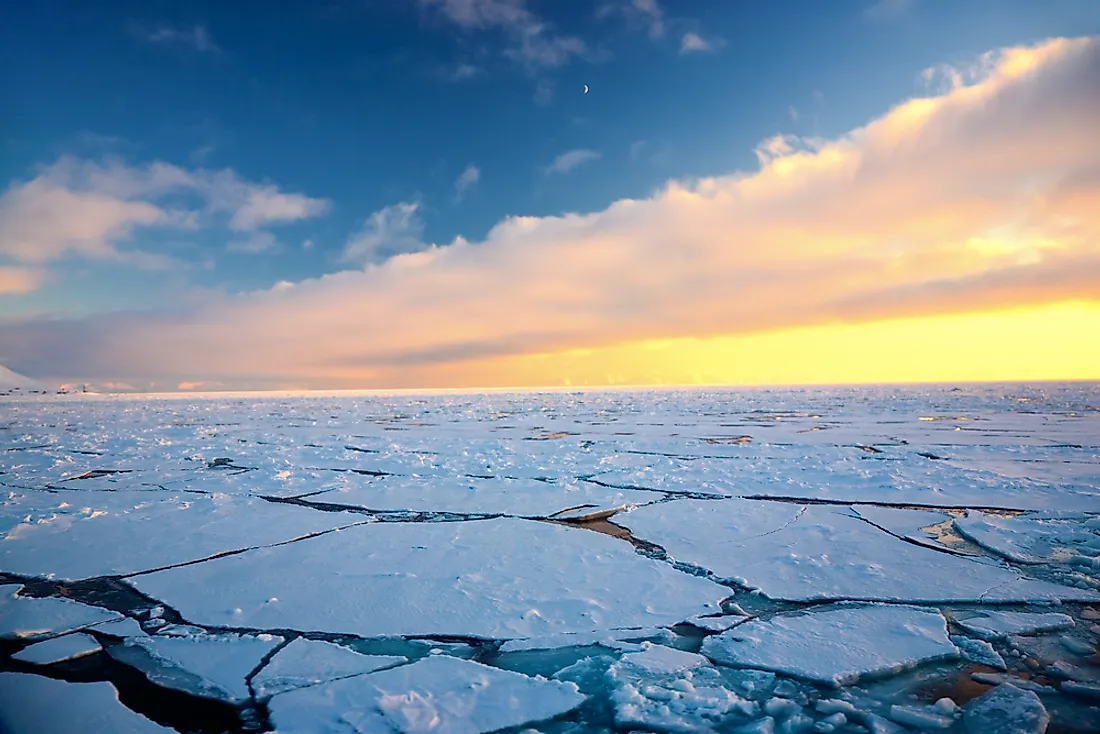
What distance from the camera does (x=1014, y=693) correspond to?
2160mm

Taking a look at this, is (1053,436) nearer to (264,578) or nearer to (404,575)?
(404,575)

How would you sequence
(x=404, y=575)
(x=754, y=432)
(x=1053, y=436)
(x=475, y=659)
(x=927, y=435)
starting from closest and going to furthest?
(x=475, y=659) → (x=404, y=575) → (x=1053, y=436) → (x=927, y=435) → (x=754, y=432)

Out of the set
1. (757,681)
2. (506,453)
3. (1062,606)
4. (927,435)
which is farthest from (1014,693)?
(927,435)

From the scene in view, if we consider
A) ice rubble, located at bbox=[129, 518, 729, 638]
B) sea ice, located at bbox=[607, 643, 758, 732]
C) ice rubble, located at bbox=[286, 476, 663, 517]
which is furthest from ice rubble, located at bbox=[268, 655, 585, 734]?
ice rubble, located at bbox=[286, 476, 663, 517]

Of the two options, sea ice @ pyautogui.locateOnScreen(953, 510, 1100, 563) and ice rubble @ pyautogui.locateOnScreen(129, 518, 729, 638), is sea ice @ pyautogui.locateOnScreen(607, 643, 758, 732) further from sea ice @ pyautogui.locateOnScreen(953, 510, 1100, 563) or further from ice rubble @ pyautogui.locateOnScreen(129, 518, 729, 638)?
sea ice @ pyautogui.locateOnScreen(953, 510, 1100, 563)

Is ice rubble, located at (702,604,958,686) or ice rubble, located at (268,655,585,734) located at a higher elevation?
ice rubble, located at (702,604,958,686)

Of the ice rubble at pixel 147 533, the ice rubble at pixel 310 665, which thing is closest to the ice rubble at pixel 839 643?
the ice rubble at pixel 310 665

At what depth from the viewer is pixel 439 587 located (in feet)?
11.1

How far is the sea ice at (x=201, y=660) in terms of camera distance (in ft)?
7.63

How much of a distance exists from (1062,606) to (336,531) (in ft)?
15.5

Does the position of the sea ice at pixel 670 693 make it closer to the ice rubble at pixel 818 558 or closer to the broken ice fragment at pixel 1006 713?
the broken ice fragment at pixel 1006 713

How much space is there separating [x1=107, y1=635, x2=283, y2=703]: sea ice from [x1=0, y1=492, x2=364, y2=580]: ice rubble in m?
1.41

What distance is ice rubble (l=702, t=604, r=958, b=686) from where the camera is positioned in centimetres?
242

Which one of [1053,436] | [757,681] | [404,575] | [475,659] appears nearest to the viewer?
[757,681]
